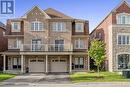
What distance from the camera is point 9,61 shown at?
56031 millimetres

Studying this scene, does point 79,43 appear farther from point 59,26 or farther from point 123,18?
point 123,18

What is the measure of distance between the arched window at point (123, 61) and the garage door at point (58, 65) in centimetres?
825

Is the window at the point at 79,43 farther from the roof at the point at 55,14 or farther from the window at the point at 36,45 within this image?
the window at the point at 36,45


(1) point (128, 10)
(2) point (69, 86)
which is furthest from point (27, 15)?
(2) point (69, 86)

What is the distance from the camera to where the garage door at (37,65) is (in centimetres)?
5484

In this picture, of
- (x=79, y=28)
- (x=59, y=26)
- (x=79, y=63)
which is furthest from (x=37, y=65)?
(x=79, y=28)

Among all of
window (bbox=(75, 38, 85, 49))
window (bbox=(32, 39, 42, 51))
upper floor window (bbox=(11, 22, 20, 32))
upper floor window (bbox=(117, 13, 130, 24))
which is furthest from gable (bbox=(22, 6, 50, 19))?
upper floor window (bbox=(117, 13, 130, 24))

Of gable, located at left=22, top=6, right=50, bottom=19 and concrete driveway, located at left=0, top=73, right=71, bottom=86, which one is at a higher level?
gable, located at left=22, top=6, right=50, bottom=19

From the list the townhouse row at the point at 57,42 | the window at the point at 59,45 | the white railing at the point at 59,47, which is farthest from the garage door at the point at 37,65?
the window at the point at 59,45

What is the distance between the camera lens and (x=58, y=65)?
181ft

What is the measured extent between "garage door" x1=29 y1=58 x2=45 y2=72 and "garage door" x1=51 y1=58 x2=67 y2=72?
59.4 inches

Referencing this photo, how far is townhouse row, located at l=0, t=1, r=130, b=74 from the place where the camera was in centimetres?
5294

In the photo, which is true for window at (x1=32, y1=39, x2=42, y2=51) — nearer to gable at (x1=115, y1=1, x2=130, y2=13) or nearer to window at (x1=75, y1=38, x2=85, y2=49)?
window at (x1=75, y1=38, x2=85, y2=49)

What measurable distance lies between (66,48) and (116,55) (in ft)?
24.5
